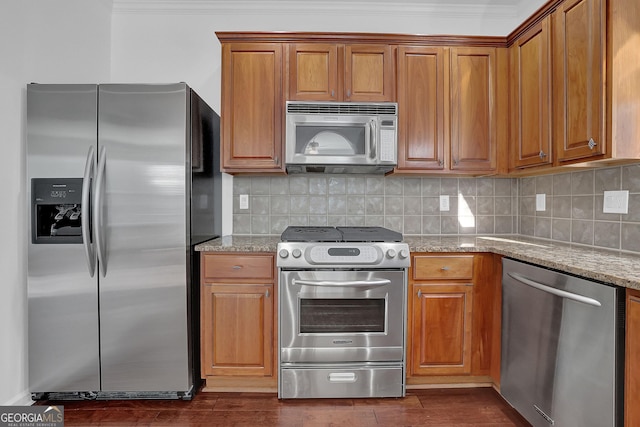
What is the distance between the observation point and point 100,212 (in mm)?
1961

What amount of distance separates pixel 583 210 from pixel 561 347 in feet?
3.45

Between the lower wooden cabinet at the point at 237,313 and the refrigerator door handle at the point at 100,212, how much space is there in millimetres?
541

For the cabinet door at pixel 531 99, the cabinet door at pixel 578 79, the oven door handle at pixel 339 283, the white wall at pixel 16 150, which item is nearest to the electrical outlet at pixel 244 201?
the oven door handle at pixel 339 283

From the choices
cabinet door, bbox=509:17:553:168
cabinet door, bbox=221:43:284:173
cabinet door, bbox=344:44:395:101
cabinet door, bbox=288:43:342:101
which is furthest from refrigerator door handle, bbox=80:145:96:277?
cabinet door, bbox=509:17:553:168

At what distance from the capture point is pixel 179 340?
6.78 feet

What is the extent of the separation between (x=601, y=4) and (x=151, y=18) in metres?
3.04

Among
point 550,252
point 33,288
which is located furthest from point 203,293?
point 550,252

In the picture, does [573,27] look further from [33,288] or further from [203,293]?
[33,288]

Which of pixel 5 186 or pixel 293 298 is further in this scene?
pixel 293 298

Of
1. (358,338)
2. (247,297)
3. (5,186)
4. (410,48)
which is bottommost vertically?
(358,338)

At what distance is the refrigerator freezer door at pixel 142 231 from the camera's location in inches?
79.1

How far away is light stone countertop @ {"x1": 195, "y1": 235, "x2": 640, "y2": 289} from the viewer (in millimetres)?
1382

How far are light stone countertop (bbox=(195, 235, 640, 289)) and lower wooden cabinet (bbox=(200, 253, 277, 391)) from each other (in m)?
0.09

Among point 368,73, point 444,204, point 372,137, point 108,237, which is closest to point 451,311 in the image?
point 444,204
